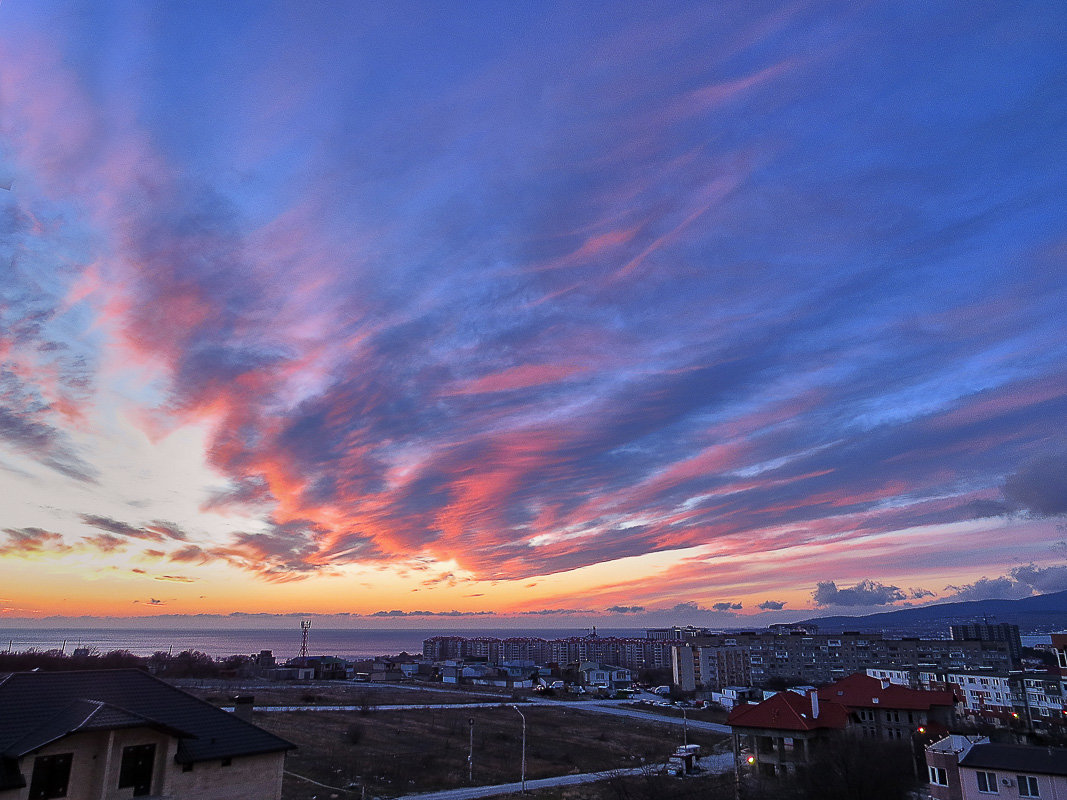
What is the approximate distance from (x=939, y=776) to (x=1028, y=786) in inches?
238

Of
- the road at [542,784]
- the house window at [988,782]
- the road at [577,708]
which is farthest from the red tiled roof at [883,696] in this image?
the road at [577,708]

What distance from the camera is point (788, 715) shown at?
5309 cm

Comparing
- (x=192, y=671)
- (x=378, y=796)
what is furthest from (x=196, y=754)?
(x=192, y=671)

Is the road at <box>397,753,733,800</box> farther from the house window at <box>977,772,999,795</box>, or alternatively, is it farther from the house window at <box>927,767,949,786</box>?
the house window at <box>977,772,999,795</box>

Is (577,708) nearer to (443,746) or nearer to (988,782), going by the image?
(443,746)

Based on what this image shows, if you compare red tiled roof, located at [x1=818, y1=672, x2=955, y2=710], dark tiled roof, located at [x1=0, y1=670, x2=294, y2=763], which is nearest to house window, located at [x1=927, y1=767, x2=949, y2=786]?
red tiled roof, located at [x1=818, y1=672, x2=955, y2=710]

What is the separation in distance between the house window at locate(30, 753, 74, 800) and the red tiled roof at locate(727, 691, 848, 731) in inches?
1822

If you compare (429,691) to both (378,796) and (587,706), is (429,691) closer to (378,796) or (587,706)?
(587,706)

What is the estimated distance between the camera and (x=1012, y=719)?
85062 mm

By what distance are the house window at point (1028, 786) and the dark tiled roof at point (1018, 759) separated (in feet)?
1.25

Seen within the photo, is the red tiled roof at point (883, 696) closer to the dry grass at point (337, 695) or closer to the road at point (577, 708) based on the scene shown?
the road at point (577, 708)

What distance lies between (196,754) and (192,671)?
146176 mm

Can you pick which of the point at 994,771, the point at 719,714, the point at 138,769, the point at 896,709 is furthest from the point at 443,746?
the point at 719,714

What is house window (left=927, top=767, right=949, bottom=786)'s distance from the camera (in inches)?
1721
